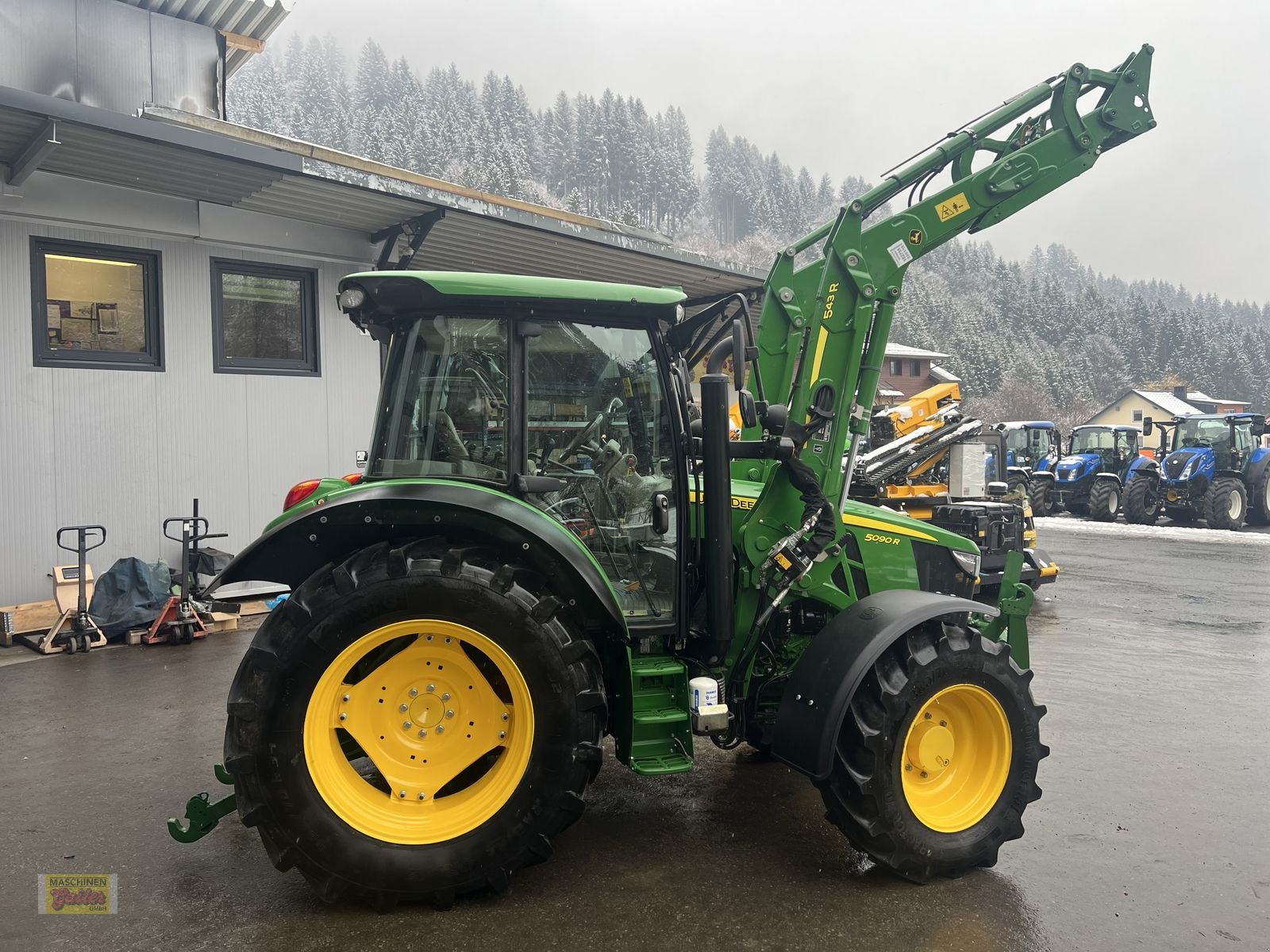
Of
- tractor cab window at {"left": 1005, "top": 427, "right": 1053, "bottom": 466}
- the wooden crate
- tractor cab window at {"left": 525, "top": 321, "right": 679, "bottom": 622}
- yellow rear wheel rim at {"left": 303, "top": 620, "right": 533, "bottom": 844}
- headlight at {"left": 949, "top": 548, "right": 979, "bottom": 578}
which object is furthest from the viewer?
Result: tractor cab window at {"left": 1005, "top": 427, "right": 1053, "bottom": 466}

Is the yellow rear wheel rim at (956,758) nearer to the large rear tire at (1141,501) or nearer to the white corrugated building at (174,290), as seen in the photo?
the white corrugated building at (174,290)

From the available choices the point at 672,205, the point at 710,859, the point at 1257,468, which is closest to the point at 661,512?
the point at 710,859

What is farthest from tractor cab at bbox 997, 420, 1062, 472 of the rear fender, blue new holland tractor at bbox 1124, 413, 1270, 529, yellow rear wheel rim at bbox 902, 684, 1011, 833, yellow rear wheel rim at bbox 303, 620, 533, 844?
yellow rear wheel rim at bbox 303, 620, 533, 844

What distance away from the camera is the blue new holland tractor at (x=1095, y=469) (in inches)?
789

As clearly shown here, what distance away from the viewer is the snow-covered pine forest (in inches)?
2694

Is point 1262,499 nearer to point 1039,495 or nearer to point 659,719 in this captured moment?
point 1039,495

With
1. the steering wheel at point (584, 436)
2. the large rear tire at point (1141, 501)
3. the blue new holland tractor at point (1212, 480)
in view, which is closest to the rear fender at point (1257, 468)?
the blue new holland tractor at point (1212, 480)

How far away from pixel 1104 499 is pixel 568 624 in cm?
1970

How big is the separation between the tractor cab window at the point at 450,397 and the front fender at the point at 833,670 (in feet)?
4.48

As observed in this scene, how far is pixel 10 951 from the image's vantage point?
287 centimetres

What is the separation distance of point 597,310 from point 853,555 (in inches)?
64.0

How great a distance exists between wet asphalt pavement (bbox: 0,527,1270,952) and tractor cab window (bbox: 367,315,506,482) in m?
1.57

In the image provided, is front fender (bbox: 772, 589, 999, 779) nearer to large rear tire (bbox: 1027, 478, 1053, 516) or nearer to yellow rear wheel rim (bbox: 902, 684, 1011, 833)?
yellow rear wheel rim (bbox: 902, 684, 1011, 833)

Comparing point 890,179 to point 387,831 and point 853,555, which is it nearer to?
point 853,555
